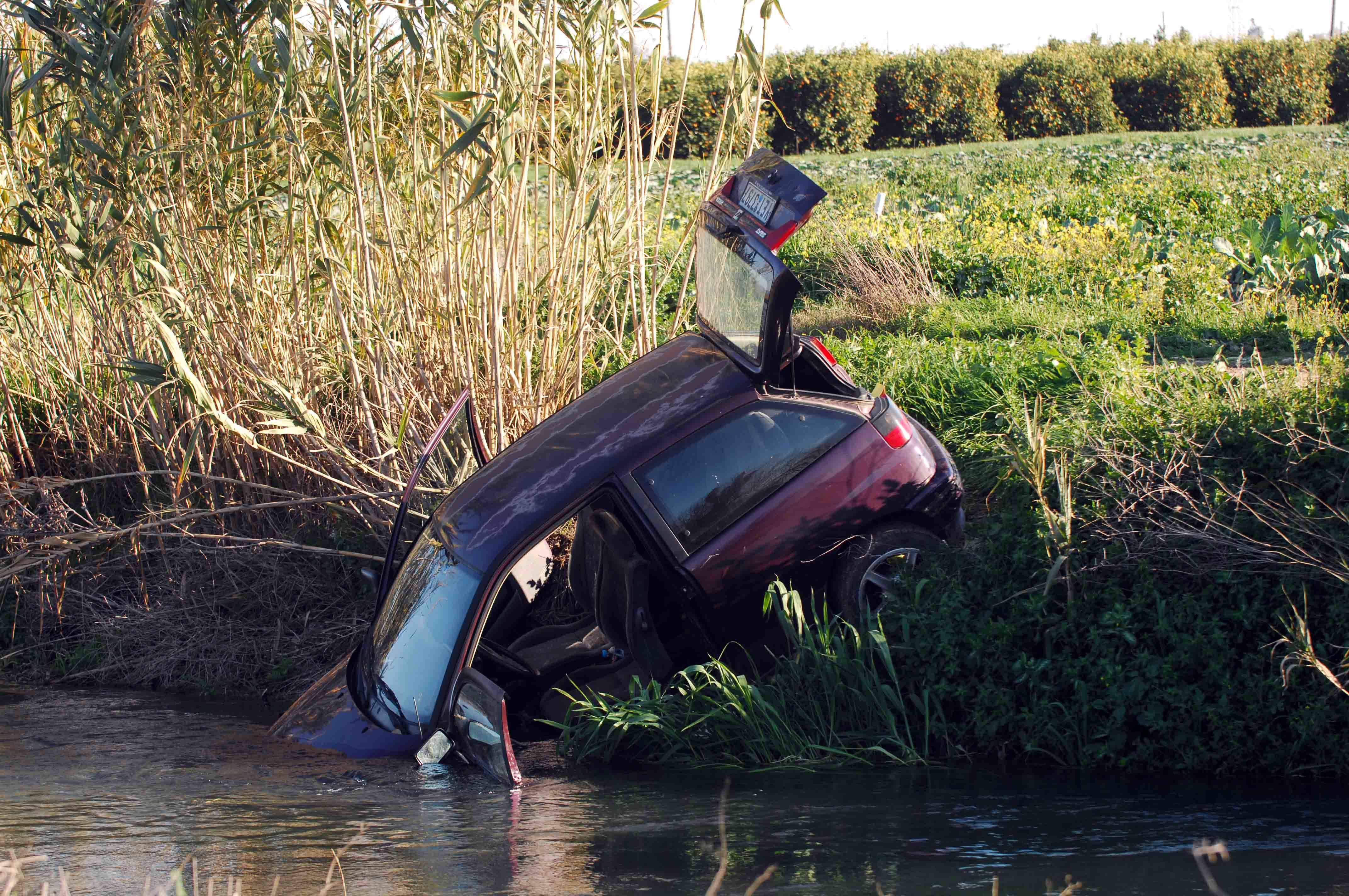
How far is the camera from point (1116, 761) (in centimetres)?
521

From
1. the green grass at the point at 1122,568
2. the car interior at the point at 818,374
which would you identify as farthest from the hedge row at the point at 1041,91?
the car interior at the point at 818,374

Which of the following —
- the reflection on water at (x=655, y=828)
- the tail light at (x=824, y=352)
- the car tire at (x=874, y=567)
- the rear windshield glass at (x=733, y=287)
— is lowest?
the reflection on water at (x=655, y=828)

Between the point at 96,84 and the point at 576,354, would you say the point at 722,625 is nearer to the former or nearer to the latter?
the point at 576,354

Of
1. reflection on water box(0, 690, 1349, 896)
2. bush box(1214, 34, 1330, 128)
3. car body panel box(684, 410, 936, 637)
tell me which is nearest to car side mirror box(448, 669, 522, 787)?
reflection on water box(0, 690, 1349, 896)

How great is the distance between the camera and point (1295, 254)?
35.1 ft

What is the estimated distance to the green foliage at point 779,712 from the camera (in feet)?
17.9

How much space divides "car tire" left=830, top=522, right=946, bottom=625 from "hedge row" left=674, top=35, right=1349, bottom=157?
31.5m

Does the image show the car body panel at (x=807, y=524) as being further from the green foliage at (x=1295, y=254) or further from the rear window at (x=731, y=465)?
the green foliage at (x=1295, y=254)

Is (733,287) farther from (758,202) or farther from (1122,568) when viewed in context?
(1122,568)

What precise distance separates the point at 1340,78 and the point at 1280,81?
2330mm

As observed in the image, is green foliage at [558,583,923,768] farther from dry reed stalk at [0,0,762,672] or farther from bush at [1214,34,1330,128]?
bush at [1214,34,1330,128]

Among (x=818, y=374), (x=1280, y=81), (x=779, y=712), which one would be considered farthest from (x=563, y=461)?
(x=1280, y=81)

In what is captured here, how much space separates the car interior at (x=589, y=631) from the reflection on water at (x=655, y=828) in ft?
0.98

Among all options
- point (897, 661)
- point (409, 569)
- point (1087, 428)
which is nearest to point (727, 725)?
point (897, 661)
